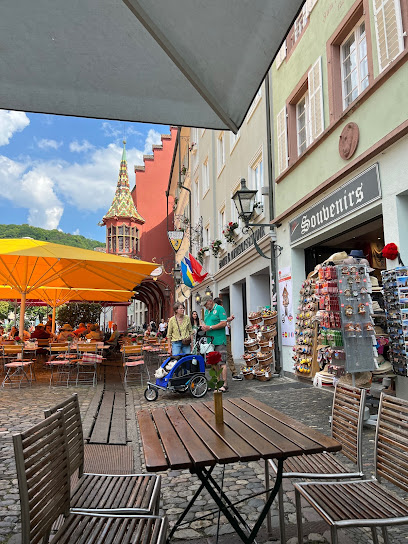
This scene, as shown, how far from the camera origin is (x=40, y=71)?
2219 millimetres

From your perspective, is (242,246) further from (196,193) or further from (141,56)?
(141,56)

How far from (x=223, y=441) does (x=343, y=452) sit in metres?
0.94

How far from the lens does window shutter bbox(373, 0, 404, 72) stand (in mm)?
6055

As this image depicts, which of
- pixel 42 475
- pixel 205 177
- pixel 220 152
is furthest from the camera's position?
pixel 205 177

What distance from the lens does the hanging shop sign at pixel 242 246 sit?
39.4 feet

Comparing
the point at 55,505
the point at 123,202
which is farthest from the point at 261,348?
the point at 123,202

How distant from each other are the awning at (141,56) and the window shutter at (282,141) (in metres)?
8.48

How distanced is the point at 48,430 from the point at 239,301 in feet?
47.7

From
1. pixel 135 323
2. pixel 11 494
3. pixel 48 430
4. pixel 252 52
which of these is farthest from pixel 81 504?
pixel 135 323

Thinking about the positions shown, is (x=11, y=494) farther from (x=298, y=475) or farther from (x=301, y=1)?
(x=301, y=1)

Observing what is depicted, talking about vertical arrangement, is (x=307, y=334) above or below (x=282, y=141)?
below

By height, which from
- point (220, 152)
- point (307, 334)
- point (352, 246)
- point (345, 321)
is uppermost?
point (220, 152)

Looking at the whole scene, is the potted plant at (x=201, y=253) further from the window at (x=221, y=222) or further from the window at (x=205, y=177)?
A: the window at (x=205, y=177)

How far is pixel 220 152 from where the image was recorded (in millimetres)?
18406
